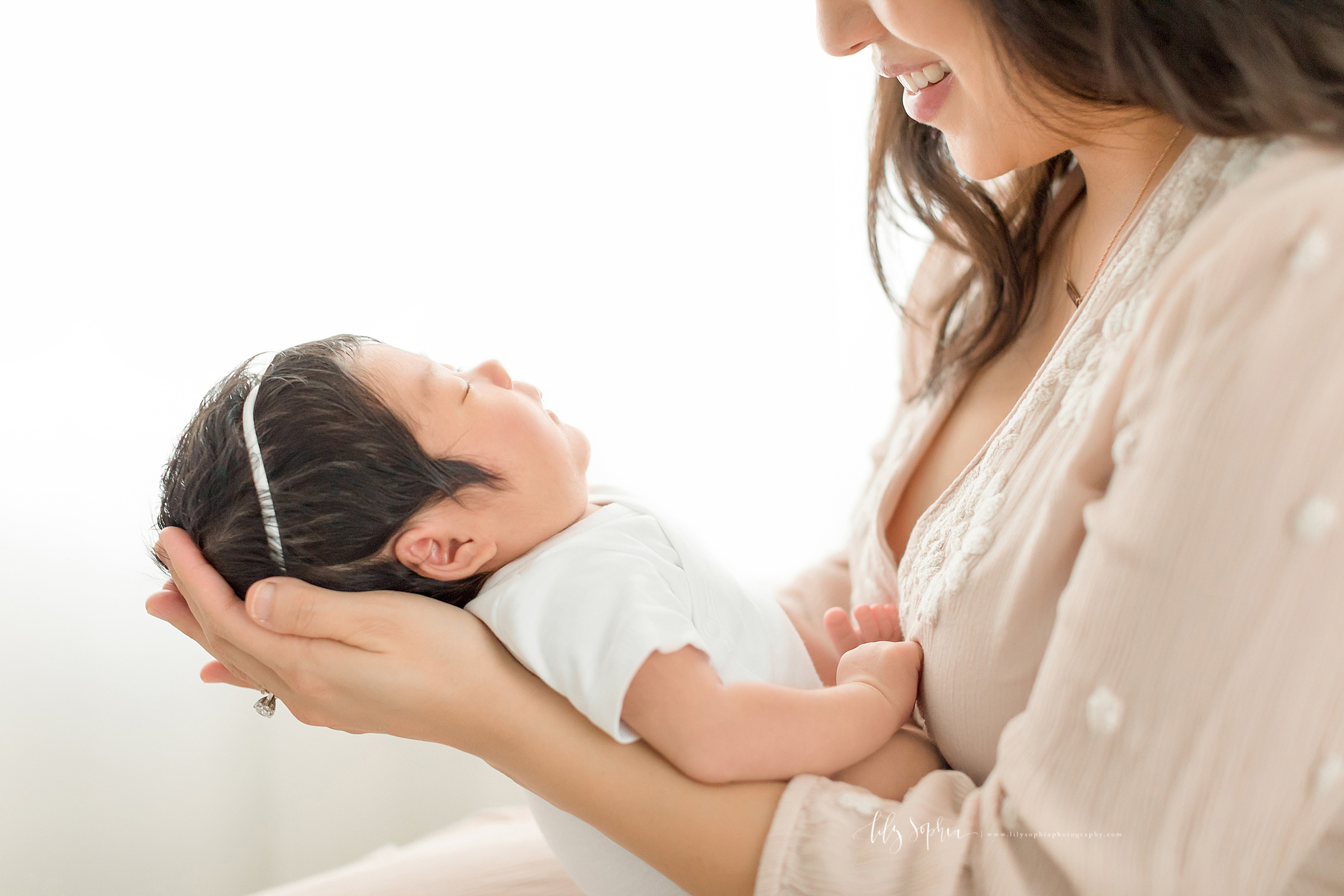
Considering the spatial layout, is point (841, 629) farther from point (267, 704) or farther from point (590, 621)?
point (267, 704)

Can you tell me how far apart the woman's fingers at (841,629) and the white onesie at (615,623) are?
6cm

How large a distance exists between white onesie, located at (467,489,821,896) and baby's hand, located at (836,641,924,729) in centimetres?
13

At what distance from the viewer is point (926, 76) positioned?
111 centimetres

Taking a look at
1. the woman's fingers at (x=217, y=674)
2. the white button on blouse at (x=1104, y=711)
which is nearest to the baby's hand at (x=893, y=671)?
the white button on blouse at (x=1104, y=711)

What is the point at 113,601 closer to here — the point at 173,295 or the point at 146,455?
the point at 146,455

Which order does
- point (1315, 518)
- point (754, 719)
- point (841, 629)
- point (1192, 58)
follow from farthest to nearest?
point (841, 629) → point (754, 719) → point (1192, 58) → point (1315, 518)

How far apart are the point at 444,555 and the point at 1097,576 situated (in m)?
0.72

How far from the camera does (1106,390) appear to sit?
802 millimetres

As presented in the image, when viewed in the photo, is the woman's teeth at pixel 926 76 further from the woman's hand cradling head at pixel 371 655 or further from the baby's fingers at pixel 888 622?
the woman's hand cradling head at pixel 371 655

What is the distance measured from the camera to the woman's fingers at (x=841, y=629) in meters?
1.22

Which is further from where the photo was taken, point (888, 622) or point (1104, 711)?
point (888, 622)

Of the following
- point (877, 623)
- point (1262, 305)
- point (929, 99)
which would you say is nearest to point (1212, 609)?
point (1262, 305)

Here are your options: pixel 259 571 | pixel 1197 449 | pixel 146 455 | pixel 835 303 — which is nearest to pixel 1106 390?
pixel 1197 449

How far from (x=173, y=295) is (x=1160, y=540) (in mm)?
1644
